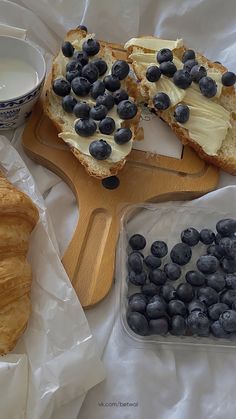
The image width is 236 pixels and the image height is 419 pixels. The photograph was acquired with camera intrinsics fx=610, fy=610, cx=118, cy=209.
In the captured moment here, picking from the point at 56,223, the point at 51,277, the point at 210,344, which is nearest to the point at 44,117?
the point at 56,223

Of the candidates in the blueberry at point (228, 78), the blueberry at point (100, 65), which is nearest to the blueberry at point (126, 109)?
the blueberry at point (100, 65)

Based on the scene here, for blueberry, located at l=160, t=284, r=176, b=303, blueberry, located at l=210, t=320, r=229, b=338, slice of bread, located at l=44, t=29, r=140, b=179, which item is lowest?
blueberry, located at l=160, t=284, r=176, b=303

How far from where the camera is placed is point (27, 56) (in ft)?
4.22

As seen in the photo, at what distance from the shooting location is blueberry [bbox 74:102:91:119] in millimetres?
1247

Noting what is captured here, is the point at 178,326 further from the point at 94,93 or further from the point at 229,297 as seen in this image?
the point at 94,93

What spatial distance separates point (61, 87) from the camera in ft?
4.21

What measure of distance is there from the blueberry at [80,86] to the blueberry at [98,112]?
0.05 metres

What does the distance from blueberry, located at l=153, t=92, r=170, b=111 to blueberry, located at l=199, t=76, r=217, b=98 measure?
0.26 ft

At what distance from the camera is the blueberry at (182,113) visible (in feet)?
4.23

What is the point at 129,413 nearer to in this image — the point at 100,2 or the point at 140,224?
the point at 140,224

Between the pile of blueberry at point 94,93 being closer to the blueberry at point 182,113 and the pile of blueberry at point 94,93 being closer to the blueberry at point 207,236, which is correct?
the blueberry at point 182,113

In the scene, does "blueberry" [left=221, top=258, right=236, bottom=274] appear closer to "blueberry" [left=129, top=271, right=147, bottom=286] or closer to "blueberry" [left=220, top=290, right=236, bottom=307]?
"blueberry" [left=220, top=290, right=236, bottom=307]

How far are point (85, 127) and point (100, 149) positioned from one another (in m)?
0.06

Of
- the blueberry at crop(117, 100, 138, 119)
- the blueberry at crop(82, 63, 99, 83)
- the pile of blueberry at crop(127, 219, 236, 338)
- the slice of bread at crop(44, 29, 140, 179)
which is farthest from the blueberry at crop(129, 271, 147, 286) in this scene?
the blueberry at crop(82, 63, 99, 83)
